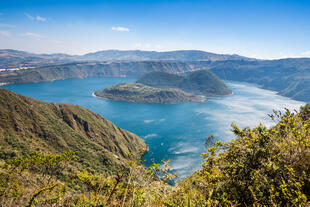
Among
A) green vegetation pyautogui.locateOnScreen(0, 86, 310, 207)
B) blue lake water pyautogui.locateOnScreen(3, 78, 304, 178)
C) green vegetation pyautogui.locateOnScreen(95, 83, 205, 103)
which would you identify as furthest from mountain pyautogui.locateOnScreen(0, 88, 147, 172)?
green vegetation pyautogui.locateOnScreen(95, 83, 205, 103)

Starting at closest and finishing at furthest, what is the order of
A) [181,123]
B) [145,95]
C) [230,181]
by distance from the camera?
[230,181] → [181,123] → [145,95]

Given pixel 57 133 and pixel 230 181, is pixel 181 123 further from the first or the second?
pixel 230 181

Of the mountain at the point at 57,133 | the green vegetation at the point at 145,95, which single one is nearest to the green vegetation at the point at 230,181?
the mountain at the point at 57,133

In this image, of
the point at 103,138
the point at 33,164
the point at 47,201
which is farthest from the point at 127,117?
the point at 47,201

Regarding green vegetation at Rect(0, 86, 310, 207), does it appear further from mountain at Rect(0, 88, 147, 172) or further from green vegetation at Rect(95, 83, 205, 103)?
green vegetation at Rect(95, 83, 205, 103)

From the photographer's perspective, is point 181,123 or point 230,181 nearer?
point 230,181

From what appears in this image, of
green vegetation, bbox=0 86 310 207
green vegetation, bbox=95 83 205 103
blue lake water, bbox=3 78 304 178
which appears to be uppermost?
green vegetation, bbox=0 86 310 207

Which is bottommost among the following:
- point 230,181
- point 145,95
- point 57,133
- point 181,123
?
point 181,123

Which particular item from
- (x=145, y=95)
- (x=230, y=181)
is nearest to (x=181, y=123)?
Result: (x=145, y=95)

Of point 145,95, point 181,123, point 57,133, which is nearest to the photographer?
point 57,133

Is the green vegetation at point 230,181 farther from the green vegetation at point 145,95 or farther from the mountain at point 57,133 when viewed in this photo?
the green vegetation at point 145,95
